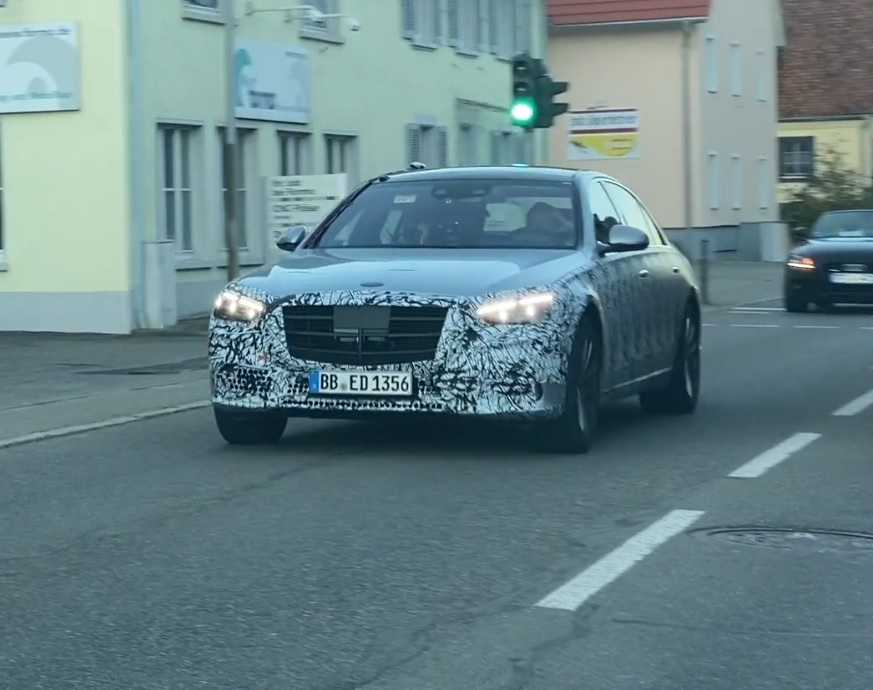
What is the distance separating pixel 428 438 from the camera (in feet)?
38.5

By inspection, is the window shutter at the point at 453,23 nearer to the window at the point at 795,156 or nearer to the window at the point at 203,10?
the window at the point at 203,10

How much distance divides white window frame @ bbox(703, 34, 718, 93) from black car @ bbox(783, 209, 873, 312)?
2224 cm

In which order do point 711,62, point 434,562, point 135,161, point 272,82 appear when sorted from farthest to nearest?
1. point 711,62
2. point 272,82
3. point 135,161
4. point 434,562

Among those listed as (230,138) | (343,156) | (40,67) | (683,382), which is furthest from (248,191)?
(683,382)

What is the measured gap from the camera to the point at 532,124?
22688 mm

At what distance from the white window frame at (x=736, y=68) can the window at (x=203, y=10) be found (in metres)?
29.1

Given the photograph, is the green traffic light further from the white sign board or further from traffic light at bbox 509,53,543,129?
the white sign board

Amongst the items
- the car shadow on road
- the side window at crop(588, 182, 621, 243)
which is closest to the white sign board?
the car shadow on road

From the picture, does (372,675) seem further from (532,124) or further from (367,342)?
(532,124)

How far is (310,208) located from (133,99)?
2.53m

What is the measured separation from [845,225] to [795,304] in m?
1.91

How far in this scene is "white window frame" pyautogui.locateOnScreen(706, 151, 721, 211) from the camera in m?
51.8

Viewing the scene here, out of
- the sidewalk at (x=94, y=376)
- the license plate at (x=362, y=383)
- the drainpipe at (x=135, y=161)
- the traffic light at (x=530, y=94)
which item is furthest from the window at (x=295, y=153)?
the license plate at (x=362, y=383)

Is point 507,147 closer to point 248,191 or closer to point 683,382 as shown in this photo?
point 248,191
